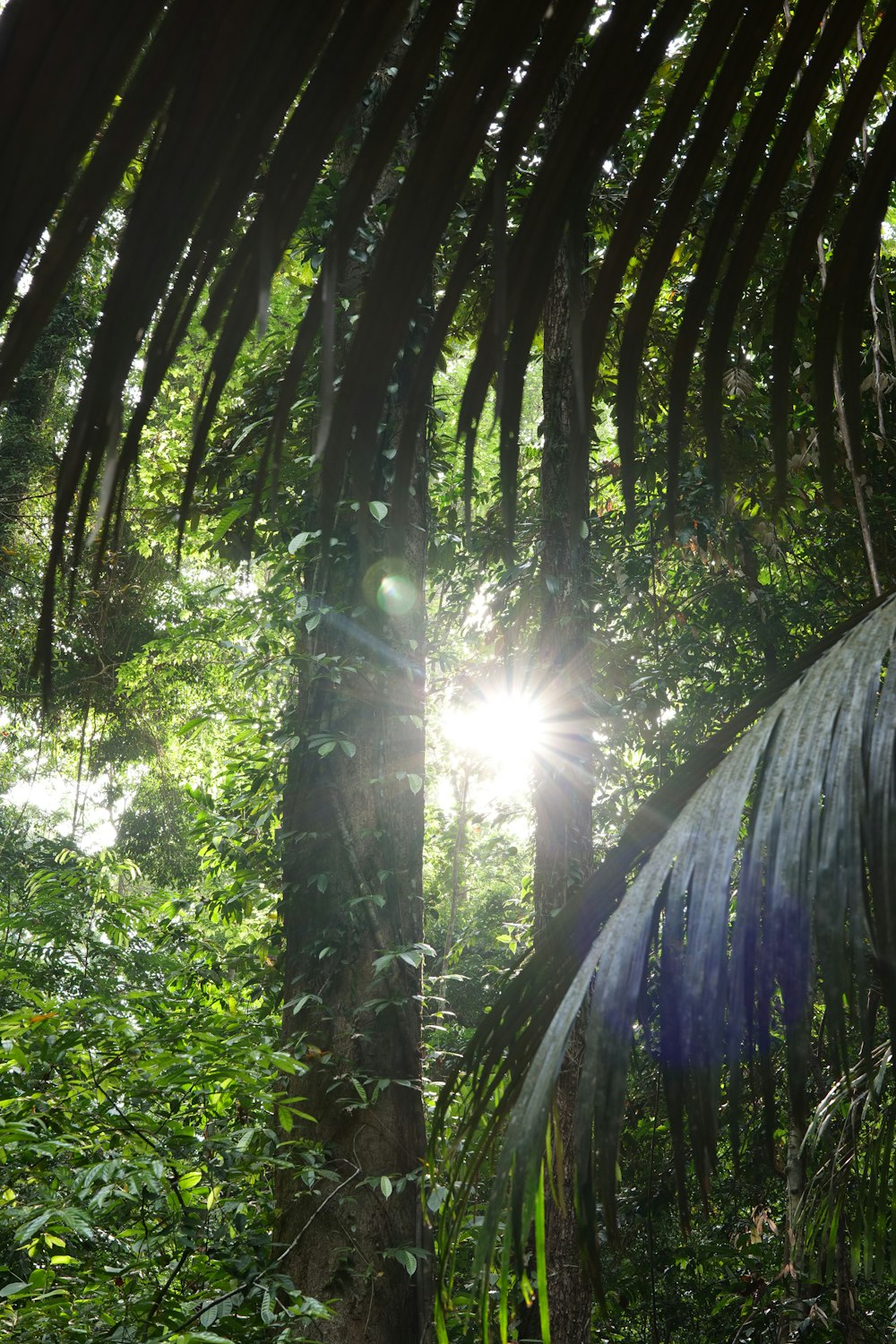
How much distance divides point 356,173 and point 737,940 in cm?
37

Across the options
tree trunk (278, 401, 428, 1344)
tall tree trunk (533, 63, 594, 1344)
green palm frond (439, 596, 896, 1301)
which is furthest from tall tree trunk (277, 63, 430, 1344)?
green palm frond (439, 596, 896, 1301)

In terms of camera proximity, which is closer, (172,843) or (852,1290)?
(852,1290)

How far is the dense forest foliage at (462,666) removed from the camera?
0.34m

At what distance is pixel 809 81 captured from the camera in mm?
426

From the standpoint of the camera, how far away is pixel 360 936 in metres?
3.04

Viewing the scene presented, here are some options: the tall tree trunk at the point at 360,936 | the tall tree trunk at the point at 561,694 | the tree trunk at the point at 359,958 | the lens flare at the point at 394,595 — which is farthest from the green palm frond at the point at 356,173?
the tall tree trunk at the point at 561,694

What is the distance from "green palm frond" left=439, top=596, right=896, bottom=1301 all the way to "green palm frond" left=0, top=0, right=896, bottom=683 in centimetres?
17

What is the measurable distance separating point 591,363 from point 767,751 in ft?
0.88

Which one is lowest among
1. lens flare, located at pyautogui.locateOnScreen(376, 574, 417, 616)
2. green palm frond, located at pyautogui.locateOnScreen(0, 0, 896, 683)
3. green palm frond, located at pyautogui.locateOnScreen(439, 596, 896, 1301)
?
green palm frond, located at pyautogui.locateOnScreen(439, 596, 896, 1301)

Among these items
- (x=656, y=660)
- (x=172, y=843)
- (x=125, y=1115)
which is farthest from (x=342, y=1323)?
(x=172, y=843)

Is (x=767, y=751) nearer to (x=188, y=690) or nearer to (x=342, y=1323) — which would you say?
(x=342, y=1323)

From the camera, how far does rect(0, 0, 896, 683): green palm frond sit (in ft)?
0.90

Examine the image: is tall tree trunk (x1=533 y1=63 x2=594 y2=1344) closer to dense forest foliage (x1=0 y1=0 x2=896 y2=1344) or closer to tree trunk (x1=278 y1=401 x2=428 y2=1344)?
dense forest foliage (x1=0 y1=0 x2=896 y2=1344)

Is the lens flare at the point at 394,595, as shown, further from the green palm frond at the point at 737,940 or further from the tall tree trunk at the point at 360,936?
the green palm frond at the point at 737,940
